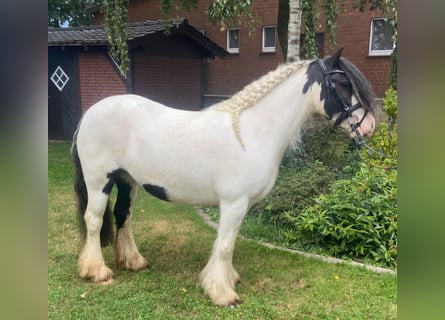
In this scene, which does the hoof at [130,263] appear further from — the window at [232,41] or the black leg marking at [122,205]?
the window at [232,41]

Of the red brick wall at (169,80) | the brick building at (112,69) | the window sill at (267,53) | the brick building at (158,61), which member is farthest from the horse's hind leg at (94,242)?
the window sill at (267,53)

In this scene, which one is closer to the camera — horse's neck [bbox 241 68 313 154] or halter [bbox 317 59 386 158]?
halter [bbox 317 59 386 158]

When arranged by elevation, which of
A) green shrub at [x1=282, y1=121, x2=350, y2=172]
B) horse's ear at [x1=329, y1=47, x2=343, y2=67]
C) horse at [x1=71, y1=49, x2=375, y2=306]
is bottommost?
green shrub at [x1=282, y1=121, x2=350, y2=172]

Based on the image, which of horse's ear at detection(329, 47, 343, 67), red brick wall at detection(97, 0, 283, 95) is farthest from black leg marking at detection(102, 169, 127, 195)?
red brick wall at detection(97, 0, 283, 95)

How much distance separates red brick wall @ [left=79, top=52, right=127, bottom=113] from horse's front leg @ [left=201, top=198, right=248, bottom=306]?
26.1 feet

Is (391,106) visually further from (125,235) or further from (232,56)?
(232,56)

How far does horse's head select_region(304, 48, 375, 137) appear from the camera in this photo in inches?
109

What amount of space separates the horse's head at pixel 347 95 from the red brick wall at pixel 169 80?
Result: 8.00m

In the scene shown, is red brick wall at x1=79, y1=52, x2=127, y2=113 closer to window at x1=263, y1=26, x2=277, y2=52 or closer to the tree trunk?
the tree trunk

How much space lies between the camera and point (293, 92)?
2908mm
